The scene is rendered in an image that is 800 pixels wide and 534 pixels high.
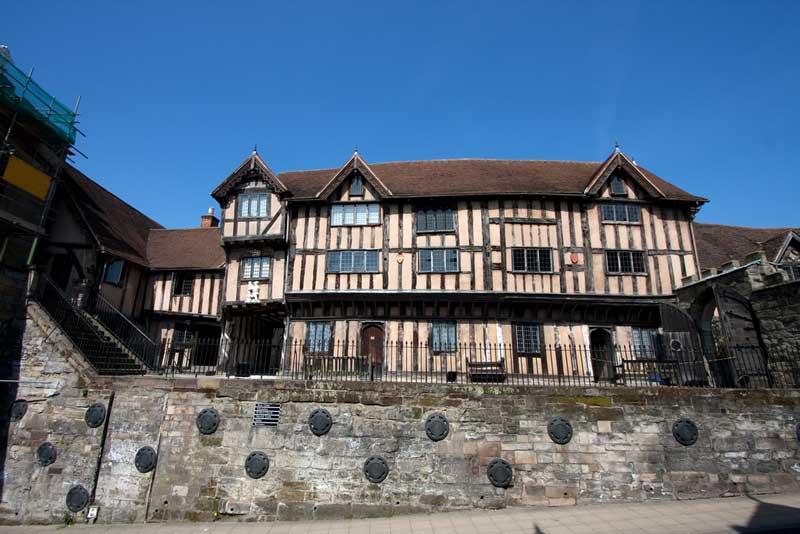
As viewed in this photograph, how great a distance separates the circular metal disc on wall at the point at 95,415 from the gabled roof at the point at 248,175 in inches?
397

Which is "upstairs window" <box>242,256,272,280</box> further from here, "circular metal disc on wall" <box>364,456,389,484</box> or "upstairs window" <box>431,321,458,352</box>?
"circular metal disc on wall" <box>364,456,389,484</box>

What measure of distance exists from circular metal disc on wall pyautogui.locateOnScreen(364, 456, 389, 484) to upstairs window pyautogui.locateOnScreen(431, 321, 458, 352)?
6958 mm

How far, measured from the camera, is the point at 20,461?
419 inches

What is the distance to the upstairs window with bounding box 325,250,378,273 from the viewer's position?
1706 cm

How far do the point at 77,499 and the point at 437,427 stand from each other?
8660mm

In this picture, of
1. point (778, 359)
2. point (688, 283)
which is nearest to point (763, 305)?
point (778, 359)

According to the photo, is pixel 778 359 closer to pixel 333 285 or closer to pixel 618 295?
pixel 618 295

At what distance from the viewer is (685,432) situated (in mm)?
9398

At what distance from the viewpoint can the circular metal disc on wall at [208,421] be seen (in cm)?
995

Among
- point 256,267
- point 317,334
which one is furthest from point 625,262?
point 256,267

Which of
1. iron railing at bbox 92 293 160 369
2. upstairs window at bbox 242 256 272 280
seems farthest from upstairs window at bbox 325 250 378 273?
iron railing at bbox 92 293 160 369

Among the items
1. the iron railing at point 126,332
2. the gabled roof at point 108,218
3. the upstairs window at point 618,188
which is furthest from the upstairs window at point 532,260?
the gabled roof at point 108,218

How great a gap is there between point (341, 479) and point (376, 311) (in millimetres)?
7919

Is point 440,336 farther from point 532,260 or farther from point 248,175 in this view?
point 248,175
